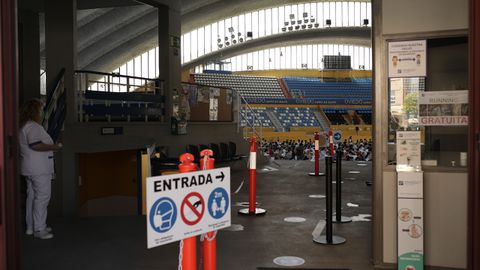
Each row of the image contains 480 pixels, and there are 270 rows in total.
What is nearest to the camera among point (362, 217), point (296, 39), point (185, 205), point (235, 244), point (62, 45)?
point (185, 205)

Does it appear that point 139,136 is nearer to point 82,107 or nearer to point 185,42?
point 82,107

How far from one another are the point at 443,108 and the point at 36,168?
410 cm

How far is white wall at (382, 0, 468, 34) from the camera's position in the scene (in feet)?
13.3

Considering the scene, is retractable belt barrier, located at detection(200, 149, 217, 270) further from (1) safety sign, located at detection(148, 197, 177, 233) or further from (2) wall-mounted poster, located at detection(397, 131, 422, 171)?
(2) wall-mounted poster, located at detection(397, 131, 422, 171)

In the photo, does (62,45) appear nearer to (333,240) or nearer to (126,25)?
(333,240)

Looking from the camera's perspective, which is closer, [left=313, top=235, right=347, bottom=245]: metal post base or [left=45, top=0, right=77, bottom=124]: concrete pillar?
[left=313, top=235, right=347, bottom=245]: metal post base

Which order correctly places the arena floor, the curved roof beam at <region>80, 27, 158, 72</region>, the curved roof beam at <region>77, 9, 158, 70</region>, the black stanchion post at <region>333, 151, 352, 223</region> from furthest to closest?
the curved roof beam at <region>80, 27, 158, 72</region> < the curved roof beam at <region>77, 9, 158, 70</region> < the black stanchion post at <region>333, 151, 352, 223</region> < the arena floor

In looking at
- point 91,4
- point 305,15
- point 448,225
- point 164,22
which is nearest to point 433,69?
point 448,225

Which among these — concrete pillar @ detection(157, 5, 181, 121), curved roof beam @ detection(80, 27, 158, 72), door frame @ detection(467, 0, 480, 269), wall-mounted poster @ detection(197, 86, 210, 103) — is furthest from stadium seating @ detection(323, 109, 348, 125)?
door frame @ detection(467, 0, 480, 269)

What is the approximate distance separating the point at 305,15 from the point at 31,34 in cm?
2950

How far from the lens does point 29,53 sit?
11.3 metres

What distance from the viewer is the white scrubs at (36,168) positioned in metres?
5.31

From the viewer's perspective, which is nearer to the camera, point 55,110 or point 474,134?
point 474,134

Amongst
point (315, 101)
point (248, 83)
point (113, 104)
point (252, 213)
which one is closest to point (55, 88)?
point (113, 104)
